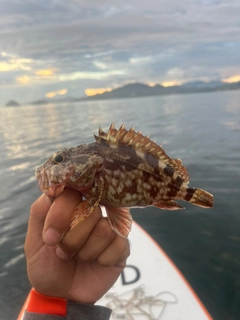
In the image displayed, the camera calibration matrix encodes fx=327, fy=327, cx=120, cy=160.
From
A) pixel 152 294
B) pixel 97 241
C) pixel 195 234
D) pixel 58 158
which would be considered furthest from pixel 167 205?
pixel 195 234

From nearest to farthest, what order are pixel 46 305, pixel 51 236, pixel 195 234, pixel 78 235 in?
1. pixel 51 236
2. pixel 78 235
3. pixel 46 305
4. pixel 195 234

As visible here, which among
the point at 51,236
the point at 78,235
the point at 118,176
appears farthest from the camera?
the point at 118,176

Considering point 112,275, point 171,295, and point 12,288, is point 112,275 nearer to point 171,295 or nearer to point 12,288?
point 171,295

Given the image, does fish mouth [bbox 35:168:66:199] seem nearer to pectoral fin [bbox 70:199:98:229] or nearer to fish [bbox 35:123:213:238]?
fish [bbox 35:123:213:238]

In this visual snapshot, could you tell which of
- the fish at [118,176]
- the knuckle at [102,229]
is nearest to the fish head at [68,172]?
the fish at [118,176]

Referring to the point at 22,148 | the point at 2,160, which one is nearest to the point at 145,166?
the point at 2,160

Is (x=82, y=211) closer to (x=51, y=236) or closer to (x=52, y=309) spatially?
(x=51, y=236)

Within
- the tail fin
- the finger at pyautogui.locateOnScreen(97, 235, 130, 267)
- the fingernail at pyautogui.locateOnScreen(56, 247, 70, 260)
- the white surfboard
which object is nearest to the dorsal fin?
the tail fin

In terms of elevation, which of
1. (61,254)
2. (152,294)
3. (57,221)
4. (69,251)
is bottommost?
(152,294)
